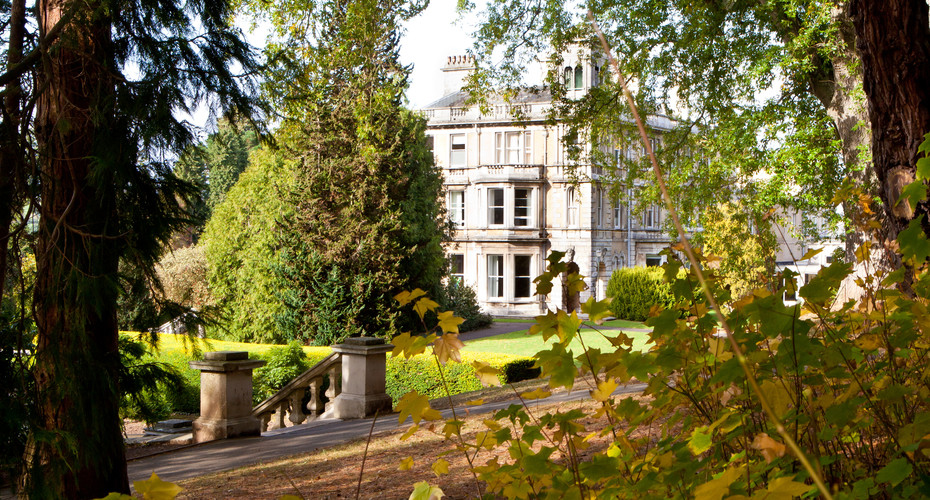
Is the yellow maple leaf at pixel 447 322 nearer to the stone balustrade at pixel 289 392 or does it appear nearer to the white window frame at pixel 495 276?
the stone balustrade at pixel 289 392

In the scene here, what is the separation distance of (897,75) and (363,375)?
7.27m

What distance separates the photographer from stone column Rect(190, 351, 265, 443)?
8.41 metres

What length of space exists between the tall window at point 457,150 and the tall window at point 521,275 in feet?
17.2

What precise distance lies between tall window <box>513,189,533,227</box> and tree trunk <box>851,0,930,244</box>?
3021 centimetres

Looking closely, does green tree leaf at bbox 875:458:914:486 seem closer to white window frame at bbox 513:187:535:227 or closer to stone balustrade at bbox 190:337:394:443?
stone balustrade at bbox 190:337:394:443

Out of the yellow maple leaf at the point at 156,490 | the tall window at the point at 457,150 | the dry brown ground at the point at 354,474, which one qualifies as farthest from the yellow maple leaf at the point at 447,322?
the tall window at the point at 457,150

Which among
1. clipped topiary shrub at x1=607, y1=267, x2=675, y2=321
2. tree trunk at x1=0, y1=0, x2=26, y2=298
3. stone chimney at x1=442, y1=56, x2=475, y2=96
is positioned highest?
stone chimney at x1=442, y1=56, x2=475, y2=96

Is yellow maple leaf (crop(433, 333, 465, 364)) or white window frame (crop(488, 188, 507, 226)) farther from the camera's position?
white window frame (crop(488, 188, 507, 226))

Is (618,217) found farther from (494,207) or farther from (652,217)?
(494,207)

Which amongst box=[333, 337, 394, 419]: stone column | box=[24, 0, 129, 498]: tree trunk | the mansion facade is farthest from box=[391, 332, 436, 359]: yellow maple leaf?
the mansion facade

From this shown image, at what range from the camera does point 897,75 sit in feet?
11.2

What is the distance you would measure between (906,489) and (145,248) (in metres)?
4.21

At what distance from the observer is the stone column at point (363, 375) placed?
30.8 feet

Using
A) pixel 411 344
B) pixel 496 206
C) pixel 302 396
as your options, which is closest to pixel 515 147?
pixel 496 206
